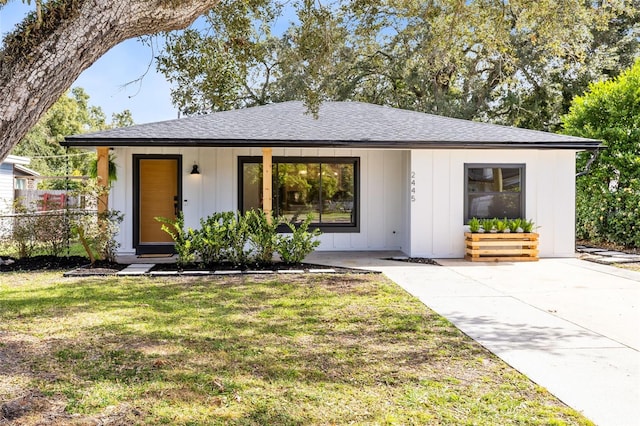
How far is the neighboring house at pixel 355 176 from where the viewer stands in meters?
9.59

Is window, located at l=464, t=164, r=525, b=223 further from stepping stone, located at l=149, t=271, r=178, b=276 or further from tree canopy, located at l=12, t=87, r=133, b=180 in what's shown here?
tree canopy, located at l=12, t=87, r=133, b=180

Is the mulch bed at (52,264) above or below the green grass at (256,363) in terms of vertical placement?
above

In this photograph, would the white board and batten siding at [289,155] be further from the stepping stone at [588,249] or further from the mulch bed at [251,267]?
the stepping stone at [588,249]

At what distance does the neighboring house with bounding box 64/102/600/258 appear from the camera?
9586mm

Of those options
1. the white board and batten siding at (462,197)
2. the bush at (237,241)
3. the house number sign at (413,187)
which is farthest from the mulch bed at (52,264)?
the white board and batten siding at (462,197)

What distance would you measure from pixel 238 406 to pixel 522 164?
8.89 meters

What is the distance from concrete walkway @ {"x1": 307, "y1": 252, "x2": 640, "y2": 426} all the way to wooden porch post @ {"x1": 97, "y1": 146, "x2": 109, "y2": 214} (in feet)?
14.2

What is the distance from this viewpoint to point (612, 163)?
1123 centimetres

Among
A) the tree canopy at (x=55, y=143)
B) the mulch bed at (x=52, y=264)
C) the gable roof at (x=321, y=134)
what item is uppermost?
the tree canopy at (x=55, y=143)

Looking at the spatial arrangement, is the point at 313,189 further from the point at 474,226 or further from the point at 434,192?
the point at 474,226

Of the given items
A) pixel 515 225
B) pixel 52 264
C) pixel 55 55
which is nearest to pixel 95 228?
pixel 52 264

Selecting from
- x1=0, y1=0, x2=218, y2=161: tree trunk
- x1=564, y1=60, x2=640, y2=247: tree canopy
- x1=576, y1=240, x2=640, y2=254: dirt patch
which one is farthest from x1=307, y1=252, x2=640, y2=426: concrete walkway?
x1=0, y1=0, x2=218, y2=161: tree trunk

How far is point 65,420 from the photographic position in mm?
2762

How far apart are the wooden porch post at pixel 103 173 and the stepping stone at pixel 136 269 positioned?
1.27 meters
